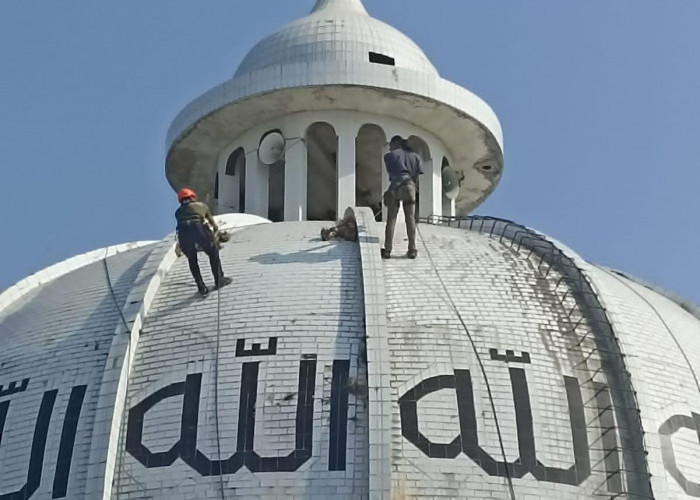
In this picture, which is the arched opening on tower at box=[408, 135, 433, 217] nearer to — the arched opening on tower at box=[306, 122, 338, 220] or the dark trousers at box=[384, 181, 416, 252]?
the arched opening on tower at box=[306, 122, 338, 220]

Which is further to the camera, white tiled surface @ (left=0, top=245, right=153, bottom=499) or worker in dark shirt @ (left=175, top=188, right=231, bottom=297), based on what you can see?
worker in dark shirt @ (left=175, top=188, right=231, bottom=297)

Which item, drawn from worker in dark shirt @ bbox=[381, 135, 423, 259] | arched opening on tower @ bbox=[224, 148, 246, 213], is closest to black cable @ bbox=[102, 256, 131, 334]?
arched opening on tower @ bbox=[224, 148, 246, 213]

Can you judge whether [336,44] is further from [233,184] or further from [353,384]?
[353,384]

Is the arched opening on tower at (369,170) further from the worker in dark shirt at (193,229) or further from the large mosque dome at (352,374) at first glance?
the worker in dark shirt at (193,229)

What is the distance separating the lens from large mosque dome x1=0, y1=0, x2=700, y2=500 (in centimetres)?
2236

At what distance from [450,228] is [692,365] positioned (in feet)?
Result: 15.6

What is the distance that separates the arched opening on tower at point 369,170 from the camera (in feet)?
101

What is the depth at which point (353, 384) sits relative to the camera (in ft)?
75.2

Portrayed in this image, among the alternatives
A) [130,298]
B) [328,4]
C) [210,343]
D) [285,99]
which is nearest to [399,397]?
[210,343]

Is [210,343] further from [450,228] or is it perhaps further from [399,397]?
[450,228]

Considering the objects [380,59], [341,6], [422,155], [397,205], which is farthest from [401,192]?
[341,6]

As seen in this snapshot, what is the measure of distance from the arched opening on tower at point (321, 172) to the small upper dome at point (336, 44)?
4.23ft

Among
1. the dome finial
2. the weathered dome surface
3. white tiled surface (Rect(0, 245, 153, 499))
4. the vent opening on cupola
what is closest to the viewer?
the weathered dome surface

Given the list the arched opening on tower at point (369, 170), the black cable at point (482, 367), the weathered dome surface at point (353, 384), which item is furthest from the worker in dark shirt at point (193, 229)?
the arched opening on tower at point (369, 170)
